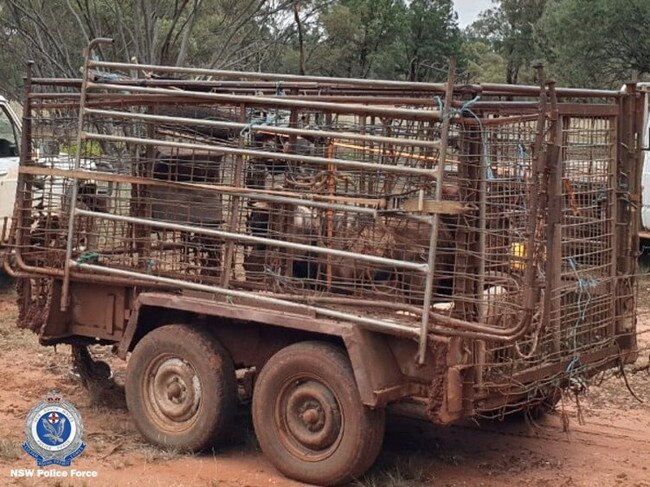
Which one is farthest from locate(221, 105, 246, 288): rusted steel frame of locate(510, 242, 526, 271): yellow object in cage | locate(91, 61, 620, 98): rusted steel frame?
locate(510, 242, 526, 271): yellow object in cage

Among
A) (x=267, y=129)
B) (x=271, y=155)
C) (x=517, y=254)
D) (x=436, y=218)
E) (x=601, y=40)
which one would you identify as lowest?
(x=517, y=254)

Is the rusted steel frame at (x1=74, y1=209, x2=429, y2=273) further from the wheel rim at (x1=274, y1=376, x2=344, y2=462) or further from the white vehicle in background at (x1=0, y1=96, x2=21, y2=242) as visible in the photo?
the white vehicle in background at (x1=0, y1=96, x2=21, y2=242)

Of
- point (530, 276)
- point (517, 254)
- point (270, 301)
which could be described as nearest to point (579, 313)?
point (517, 254)

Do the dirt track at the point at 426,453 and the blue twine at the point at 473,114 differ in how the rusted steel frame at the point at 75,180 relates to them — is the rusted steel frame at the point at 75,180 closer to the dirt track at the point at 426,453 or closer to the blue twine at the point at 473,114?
the dirt track at the point at 426,453

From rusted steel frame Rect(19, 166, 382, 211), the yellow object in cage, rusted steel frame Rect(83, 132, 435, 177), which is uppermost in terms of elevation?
rusted steel frame Rect(83, 132, 435, 177)

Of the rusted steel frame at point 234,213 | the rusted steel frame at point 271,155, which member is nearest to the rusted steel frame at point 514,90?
the rusted steel frame at point 271,155

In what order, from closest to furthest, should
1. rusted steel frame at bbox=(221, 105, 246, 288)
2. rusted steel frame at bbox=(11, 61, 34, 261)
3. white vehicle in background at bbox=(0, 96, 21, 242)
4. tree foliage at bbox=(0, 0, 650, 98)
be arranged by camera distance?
rusted steel frame at bbox=(221, 105, 246, 288) → rusted steel frame at bbox=(11, 61, 34, 261) → white vehicle in background at bbox=(0, 96, 21, 242) → tree foliage at bbox=(0, 0, 650, 98)

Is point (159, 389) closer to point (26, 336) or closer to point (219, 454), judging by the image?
point (219, 454)

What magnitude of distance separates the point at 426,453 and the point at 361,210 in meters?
1.82

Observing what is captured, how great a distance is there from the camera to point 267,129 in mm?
5836

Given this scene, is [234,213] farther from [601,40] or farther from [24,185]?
[601,40]

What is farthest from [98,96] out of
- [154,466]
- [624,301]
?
[624,301]

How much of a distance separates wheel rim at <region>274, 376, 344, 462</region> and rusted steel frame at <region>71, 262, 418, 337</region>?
0.38 metres

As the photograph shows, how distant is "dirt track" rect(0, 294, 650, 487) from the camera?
5.82 meters
